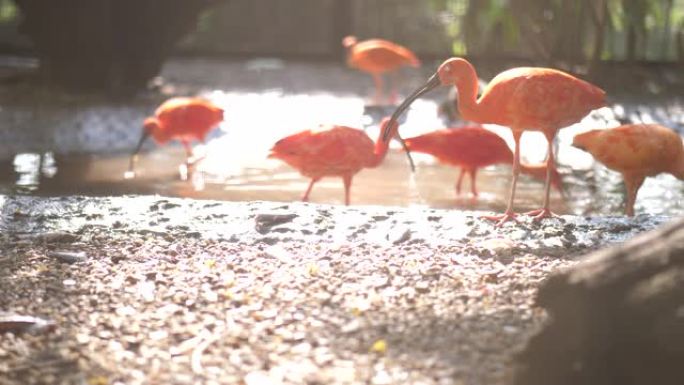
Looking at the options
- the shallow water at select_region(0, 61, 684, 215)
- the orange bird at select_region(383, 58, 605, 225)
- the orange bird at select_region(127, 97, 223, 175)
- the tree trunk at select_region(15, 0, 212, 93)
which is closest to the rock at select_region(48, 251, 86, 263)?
the orange bird at select_region(383, 58, 605, 225)

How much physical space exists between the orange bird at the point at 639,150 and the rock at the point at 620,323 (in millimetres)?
2653

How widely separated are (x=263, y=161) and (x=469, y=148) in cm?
213

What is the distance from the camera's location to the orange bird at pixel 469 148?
22.1 ft

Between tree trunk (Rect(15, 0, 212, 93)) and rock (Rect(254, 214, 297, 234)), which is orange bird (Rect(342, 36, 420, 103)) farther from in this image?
rock (Rect(254, 214, 297, 234))

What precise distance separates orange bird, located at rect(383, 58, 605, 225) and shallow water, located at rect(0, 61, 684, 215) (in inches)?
53.9

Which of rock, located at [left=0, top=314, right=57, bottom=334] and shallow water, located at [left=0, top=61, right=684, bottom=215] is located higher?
shallow water, located at [left=0, top=61, right=684, bottom=215]

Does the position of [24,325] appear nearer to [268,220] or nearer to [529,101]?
[268,220]

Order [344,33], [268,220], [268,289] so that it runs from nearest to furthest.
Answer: [268,289], [268,220], [344,33]

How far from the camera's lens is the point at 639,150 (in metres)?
5.62

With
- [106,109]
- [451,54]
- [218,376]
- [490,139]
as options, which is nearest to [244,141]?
[106,109]

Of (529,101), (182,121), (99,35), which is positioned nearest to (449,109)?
(182,121)

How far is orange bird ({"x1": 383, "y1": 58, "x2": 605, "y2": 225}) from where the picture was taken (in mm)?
5035

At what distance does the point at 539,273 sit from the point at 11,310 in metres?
1.99

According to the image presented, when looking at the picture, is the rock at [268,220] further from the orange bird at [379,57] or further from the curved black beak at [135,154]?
the orange bird at [379,57]
